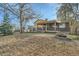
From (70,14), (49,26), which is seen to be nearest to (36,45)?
(49,26)

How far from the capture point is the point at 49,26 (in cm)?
202

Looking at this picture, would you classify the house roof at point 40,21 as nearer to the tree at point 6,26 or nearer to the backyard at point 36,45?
the backyard at point 36,45

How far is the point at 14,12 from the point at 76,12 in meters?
0.59

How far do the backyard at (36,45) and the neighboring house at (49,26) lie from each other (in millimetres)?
49

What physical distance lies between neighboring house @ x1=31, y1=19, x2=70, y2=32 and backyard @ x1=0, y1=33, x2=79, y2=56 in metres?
0.05

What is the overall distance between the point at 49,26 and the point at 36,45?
0.22 meters

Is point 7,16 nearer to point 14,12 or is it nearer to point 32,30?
point 14,12

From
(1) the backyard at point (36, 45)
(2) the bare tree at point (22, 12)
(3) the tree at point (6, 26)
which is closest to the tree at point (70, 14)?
(1) the backyard at point (36, 45)

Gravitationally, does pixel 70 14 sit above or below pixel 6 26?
above

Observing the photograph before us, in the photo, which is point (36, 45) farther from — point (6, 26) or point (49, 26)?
point (6, 26)

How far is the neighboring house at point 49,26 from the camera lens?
1999 millimetres

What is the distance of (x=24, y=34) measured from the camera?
2.03m

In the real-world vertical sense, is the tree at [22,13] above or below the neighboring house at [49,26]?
above

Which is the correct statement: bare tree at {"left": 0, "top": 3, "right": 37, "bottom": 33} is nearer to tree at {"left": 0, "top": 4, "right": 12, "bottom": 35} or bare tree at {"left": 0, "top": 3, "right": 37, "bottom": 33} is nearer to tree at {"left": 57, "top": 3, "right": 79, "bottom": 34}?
tree at {"left": 0, "top": 4, "right": 12, "bottom": 35}
